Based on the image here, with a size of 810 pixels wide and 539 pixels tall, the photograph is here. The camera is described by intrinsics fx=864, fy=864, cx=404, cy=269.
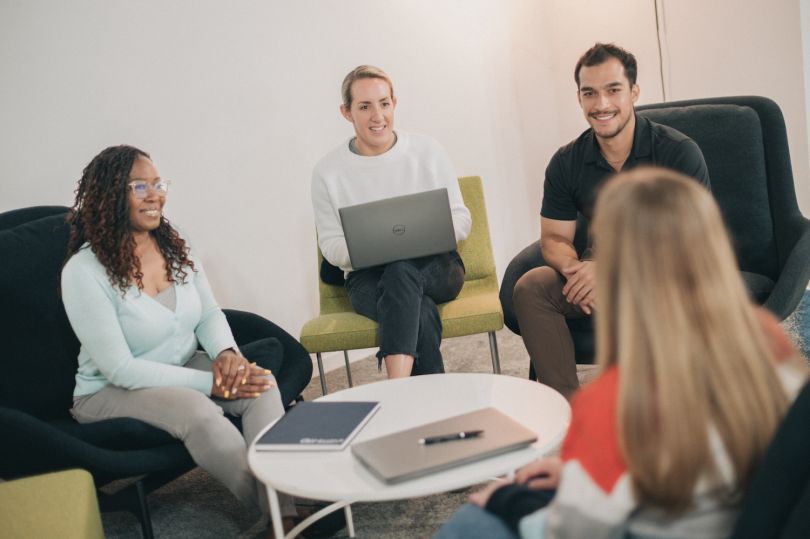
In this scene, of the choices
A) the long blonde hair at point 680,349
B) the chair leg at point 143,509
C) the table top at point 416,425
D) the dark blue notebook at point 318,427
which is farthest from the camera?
the chair leg at point 143,509

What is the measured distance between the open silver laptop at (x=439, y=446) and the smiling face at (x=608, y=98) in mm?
1322

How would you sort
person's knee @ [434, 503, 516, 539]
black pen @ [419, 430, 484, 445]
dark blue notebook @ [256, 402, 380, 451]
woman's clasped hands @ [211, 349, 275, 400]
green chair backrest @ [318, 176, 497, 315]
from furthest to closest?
1. green chair backrest @ [318, 176, 497, 315]
2. woman's clasped hands @ [211, 349, 275, 400]
3. dark blue notebook @ [256, 402, 380, 451]
4. black pen @ [419, 430, 484, 445]
5. person's knee @ [434, 503, 516, 539]

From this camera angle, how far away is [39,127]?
318 centimetres

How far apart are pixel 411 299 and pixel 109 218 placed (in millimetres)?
971

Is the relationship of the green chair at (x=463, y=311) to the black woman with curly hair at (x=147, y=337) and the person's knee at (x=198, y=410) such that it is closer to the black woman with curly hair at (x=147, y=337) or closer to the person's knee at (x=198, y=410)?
the black woman with curly hair at (x=147, y=337)

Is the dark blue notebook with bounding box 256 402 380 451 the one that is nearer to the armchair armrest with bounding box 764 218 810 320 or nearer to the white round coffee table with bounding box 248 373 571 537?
the white round coffee table with bounding box 248 373 571 537

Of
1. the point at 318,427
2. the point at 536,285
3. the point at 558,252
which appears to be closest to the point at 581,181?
the point at 558,252

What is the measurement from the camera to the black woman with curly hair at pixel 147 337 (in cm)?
231

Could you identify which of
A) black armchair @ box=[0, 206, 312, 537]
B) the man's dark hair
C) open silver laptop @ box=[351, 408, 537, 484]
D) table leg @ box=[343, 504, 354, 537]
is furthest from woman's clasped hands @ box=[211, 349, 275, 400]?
the man's dark hair

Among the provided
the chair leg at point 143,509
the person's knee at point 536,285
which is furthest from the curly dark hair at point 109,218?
the person's knee at point 536,285

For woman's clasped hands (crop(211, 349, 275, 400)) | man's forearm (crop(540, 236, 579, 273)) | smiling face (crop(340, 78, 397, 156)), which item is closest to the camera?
woman's clasped hands (crop(211, 349, 275, 400))

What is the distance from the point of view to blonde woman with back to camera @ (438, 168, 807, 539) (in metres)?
1.03

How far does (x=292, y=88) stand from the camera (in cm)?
397

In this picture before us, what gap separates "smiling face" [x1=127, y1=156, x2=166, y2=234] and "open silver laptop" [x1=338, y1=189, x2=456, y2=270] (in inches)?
24.1
